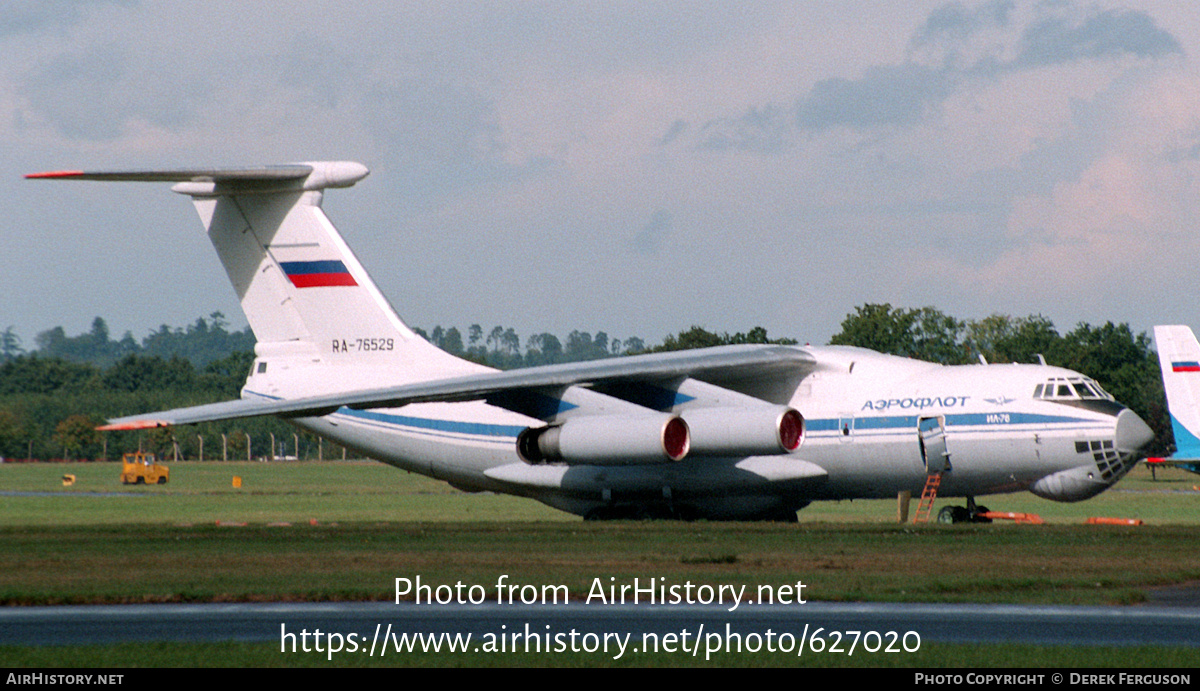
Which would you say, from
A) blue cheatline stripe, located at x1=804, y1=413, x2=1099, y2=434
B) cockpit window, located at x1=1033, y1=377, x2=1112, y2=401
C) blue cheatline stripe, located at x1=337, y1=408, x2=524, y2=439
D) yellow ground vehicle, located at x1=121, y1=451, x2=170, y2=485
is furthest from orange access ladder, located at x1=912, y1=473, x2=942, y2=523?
yellow ground vehicle, located at x1=121, y1=451, x2=170, y2=485

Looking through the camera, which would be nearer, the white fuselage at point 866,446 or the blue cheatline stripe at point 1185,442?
the white fuselage at point 866,446

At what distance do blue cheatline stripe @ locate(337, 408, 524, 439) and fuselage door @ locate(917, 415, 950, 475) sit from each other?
7.26 metres

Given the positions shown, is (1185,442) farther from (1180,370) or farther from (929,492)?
(929,492)

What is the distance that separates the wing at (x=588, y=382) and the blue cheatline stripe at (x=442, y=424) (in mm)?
1373

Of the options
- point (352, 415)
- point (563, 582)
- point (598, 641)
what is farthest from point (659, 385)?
point (598, 641)

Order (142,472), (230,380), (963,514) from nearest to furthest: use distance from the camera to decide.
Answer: (963,514), (142,472), (230,380)

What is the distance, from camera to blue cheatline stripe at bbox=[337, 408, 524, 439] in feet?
89.8

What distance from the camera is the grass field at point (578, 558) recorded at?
1383cm

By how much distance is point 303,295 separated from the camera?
92.1ft

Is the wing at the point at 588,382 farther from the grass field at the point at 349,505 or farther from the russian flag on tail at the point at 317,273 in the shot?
the russian flag on tail at the point at 317,273

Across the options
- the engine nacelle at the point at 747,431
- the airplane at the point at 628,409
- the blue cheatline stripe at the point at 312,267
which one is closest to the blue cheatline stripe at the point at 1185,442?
the airplane at the point at 628,409

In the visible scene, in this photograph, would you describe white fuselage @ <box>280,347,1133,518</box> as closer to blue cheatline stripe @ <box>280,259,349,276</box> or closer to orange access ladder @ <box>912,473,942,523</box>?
orange access ladder @ <box>912,473,942,523</box>

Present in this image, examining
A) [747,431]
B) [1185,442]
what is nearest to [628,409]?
[747,431]

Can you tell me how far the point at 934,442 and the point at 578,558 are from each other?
8.75 metres
